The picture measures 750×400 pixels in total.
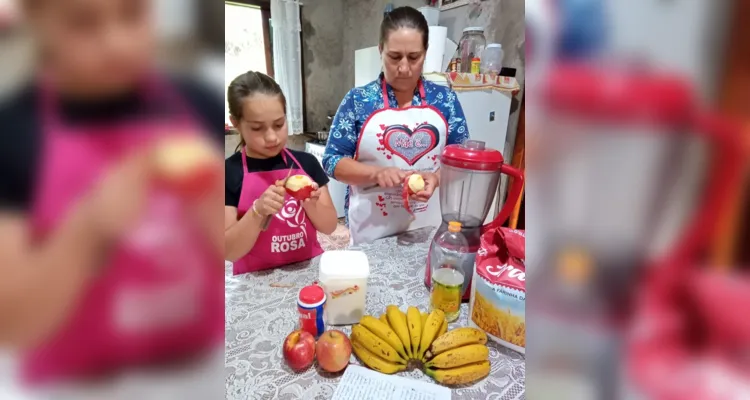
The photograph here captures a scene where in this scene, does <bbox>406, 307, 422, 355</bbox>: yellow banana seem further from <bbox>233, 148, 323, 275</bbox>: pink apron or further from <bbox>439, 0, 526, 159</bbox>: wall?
<bbox>439, 0, 526, 159</bbox>: wall

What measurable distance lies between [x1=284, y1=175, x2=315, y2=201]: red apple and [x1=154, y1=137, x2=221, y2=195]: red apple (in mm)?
703

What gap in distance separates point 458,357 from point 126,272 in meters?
0.53

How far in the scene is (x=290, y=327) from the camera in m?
0.72

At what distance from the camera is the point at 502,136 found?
2412 millimetres

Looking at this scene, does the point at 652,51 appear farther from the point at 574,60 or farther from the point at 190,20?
the point at 190,20

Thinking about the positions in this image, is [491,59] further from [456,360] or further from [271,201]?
[456,360]

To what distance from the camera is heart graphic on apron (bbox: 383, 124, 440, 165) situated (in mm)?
1299

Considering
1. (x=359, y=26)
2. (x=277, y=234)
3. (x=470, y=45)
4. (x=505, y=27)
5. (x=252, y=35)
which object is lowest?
(x=277, y=234)

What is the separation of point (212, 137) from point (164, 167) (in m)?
0.03

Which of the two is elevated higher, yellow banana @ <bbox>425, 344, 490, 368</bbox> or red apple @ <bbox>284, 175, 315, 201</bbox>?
red apple @ <bbox>284, 175, 315, 201</bbox>

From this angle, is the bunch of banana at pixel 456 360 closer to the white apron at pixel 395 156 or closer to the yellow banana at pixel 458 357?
the yellow banana at pixel 458 357

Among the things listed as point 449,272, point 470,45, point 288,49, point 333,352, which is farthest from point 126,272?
point 288,49

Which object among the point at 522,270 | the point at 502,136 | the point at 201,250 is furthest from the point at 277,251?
the point at 502,136

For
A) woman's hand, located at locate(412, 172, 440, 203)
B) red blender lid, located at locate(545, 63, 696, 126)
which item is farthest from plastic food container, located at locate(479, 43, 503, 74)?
red blender lid, located at locate(545, 63, 696, 126)
